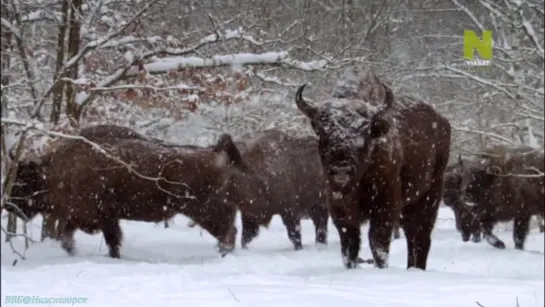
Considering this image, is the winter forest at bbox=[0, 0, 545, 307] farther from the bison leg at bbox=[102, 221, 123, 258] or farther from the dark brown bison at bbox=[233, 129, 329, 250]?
the dark brown bison at bbox=[233, 129, 329, 250]

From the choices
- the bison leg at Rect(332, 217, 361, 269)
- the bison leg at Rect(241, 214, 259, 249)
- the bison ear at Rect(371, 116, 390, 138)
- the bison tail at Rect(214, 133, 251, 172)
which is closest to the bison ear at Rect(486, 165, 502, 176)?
the bison leg at Rect(241, 214, 259, 249)

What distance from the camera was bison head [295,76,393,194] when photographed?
6.28m

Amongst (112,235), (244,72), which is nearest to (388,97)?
(244,72)

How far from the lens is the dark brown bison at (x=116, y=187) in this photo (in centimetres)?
944

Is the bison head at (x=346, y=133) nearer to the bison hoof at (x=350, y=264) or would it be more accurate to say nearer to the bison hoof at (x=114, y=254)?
the bison hoof at (x=350, y=264)

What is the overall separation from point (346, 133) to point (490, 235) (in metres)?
7.60

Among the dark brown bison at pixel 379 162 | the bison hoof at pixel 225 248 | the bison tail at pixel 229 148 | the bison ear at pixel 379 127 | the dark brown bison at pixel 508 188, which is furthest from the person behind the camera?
the dark brown bison at pixel 508 188

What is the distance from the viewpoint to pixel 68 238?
937cm

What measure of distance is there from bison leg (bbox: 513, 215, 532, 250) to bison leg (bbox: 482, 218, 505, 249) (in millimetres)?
338

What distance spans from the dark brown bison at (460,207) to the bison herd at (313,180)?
0.02m

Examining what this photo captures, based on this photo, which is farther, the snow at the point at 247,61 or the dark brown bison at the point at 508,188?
the dark brown bison at the point at 508,188

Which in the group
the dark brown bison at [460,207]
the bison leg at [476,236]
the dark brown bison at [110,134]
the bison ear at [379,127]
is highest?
the dark brown bison at [110,134]

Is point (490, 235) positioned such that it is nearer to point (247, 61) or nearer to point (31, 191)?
point (247, 61)

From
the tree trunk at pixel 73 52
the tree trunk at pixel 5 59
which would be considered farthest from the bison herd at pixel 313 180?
the tree trunk at pixel 5 59
